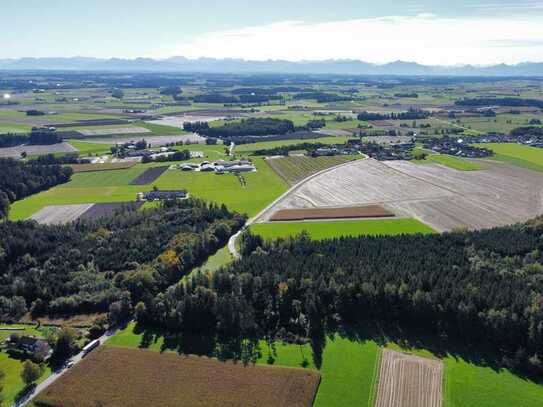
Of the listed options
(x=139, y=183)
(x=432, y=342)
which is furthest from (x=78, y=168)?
(x=432, y=342)

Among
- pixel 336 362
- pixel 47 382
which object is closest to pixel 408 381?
pixel 336 362

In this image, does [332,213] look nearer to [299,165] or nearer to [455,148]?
[299,165]

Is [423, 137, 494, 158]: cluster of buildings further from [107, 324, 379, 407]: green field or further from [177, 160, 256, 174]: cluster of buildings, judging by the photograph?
[107, 324, 379, 407]: green field

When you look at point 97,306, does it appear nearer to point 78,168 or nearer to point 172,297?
point 172,297

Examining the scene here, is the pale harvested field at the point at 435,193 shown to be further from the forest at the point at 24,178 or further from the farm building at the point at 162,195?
the forest at the point at 24,178

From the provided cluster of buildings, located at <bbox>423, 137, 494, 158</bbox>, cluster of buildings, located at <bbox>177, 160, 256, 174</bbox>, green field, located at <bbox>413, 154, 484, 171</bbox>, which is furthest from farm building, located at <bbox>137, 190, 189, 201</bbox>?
cluster of buildings, located at <bbox>423, 137, 494, 158</bbox>

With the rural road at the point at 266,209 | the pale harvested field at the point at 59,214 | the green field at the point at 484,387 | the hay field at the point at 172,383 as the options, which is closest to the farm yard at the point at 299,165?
the rural road at the point at 266,209
